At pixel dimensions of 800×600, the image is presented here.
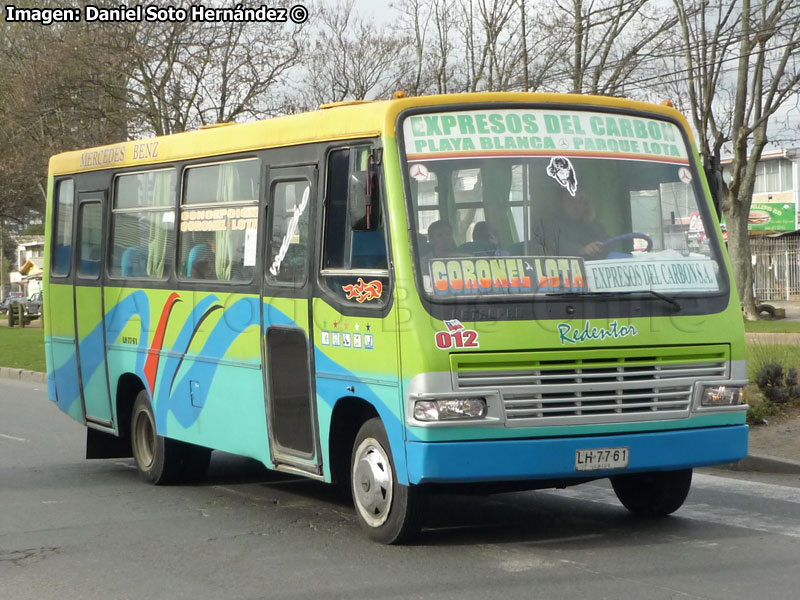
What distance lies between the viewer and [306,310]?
7.71 meters

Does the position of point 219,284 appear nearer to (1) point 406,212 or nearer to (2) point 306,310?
(2) point 306,310

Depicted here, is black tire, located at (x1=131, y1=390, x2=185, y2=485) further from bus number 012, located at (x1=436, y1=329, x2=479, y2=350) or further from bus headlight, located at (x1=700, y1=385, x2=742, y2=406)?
bus headlight, located at (x1=700, y1=385, x2=742, y2=406)

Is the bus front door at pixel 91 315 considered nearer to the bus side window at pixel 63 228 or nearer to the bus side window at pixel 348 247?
the bus side window at pixel 63 228

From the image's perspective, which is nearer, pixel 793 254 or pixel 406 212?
pixel 406 212

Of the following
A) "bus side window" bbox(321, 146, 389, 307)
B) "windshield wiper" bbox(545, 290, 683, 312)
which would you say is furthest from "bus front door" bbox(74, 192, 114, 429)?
"windshield wiper" bbox(545, 290, 683, 312)

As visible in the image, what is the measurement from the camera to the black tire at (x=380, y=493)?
691 cm

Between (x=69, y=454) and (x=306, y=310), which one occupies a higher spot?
(x=306, y=310)

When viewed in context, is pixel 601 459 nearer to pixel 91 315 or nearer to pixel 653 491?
pixel 653 491

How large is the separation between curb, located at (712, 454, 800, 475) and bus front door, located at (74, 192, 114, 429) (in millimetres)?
5369

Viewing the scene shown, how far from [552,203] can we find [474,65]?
2451 centimetres

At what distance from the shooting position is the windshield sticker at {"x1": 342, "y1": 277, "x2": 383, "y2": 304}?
7.00 m

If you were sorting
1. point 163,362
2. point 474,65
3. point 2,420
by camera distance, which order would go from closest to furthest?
1. point 163,362
2. point 2,420
3. point 474,65

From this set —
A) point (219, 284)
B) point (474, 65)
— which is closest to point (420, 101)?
point (219, 284)

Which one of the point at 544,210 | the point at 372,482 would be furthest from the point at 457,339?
the point at 372,482
